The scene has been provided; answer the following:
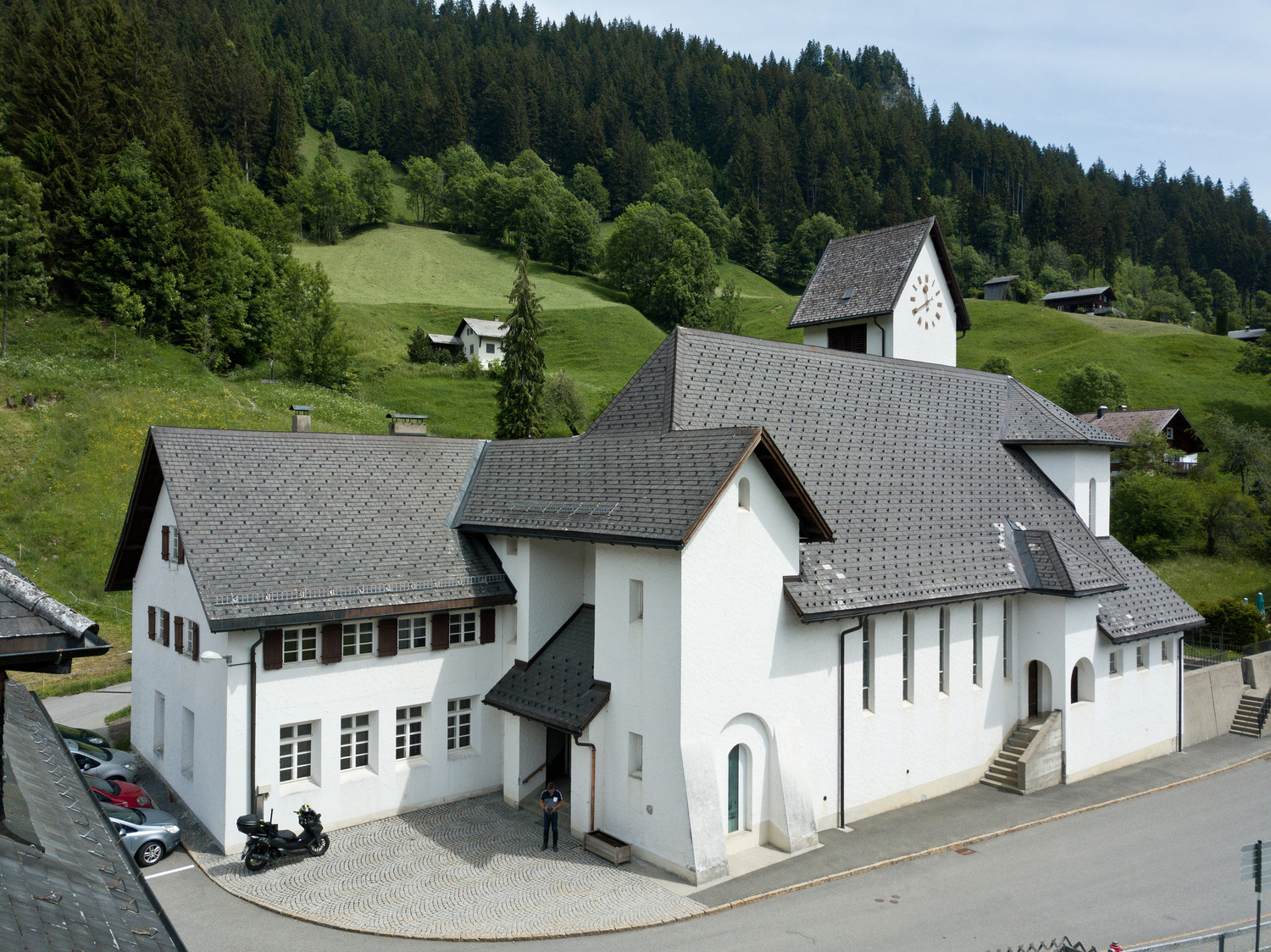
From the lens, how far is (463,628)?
69.0 ft

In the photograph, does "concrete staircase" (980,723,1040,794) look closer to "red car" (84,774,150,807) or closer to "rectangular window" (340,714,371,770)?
"rectangular window" (340,714,371,770)

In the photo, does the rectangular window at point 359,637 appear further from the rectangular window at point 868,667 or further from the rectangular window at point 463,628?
the rectangular window at point 868,667

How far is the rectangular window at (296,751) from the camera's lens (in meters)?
18.2

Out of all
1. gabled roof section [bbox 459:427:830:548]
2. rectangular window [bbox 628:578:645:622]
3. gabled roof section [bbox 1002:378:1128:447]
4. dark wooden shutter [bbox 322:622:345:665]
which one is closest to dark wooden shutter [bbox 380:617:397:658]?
dark wooden shutter [bbox 322:622:345:665]

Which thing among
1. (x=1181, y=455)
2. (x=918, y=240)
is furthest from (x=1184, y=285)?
(x=918, y=240)

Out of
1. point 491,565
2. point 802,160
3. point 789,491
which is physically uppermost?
point 802,160

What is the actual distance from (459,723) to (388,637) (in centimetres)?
308

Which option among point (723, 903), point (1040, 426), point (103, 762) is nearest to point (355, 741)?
point (103, 762)

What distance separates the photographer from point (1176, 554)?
44.9 m

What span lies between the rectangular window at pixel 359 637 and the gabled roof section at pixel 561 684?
3082 mm

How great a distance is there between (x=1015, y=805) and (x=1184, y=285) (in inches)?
6302

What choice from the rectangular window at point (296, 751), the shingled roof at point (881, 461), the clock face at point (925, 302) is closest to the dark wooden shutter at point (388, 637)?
the rectangular window at point (296, 751)

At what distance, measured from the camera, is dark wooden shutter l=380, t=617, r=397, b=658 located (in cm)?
1933

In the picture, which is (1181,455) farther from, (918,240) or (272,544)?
(272,544)
